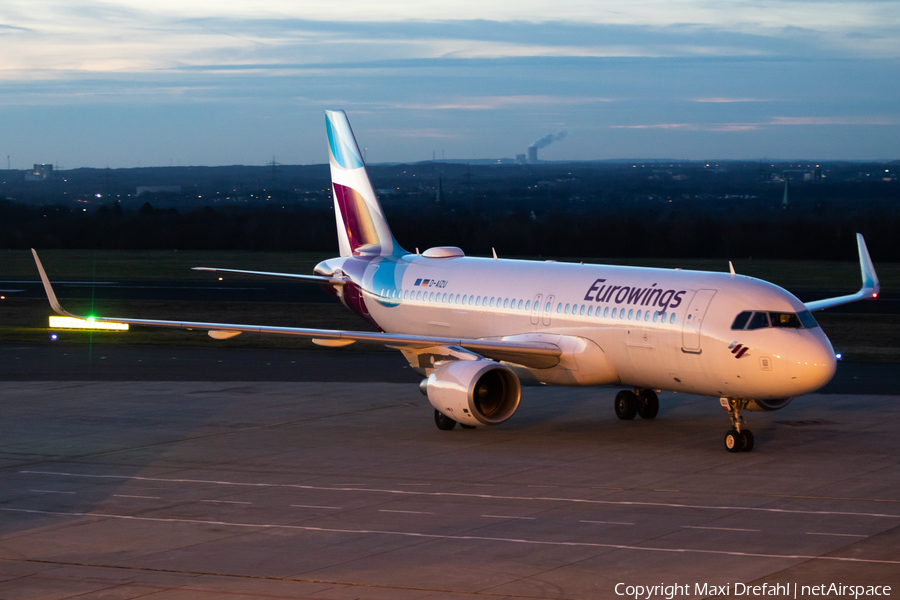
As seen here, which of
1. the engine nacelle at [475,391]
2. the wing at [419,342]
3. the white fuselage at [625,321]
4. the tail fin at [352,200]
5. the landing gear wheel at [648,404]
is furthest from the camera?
the tail fin at [352,200]

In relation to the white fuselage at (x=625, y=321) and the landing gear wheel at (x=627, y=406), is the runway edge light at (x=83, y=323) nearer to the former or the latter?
the white fuselage at (x=625, y=321)

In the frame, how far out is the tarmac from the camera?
16.1m

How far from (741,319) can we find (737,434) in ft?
8.55

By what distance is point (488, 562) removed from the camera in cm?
1670

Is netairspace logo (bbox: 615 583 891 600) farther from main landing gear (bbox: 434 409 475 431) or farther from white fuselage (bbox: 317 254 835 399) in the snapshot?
main landing gear (bbox: 434 409 475 431)

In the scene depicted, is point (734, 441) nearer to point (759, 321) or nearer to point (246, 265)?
point (759, 321)

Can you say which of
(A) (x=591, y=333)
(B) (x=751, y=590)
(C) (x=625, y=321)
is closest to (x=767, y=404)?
(C) (x=625, y=321)

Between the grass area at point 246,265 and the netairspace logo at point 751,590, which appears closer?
the netairspace logo at point 751,590

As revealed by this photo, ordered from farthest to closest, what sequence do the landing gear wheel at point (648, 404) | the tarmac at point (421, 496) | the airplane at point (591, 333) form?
the landing gear wheel at point (648, 404) → the airplane at point (591, 333) → the tarmac at point (421, 496)

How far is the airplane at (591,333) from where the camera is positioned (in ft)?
80.4

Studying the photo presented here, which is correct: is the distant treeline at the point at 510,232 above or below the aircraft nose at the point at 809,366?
above

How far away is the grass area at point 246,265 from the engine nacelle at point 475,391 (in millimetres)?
44257

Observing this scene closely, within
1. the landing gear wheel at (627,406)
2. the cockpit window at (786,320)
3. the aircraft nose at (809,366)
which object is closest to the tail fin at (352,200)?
the landing gear wheel at (627,406)

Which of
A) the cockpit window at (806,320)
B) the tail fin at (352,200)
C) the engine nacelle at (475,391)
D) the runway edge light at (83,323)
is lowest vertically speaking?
the engine nacelle at (475,391)
